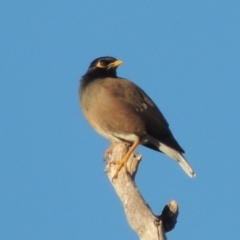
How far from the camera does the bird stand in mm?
9219

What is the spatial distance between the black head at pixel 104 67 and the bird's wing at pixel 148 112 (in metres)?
0.53

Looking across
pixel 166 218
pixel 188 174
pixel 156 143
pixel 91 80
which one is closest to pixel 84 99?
pixel 91 80

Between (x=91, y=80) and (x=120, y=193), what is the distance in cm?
320

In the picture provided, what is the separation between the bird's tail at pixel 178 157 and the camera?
29.4ft

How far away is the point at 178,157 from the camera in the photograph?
923 centimetres

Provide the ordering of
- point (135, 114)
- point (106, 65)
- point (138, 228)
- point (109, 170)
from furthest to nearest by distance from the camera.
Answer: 1. point (106, 65)
2. point (135, 114)
3. point (109, 170)
4. point (138, 228)

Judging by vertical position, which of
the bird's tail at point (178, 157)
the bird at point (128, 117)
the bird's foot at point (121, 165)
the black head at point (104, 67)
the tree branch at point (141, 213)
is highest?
the black head at point (104, 67)

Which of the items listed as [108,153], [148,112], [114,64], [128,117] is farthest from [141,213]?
[114,64]

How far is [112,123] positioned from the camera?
9.21m

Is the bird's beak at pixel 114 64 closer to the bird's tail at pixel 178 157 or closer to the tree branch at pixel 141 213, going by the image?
the bird's tail at pixel 178 157

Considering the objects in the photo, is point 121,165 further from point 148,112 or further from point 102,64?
point 102,64

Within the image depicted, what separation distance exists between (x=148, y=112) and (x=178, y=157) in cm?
68

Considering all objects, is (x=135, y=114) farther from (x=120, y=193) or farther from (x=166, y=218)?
(x=166, y=218)

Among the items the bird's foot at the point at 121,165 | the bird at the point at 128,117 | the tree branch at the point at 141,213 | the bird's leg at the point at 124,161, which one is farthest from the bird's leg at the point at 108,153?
the tree branch at the point at 141,213
